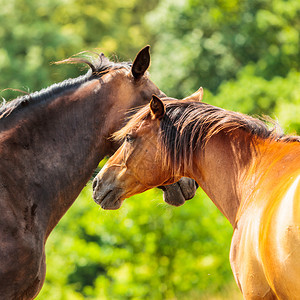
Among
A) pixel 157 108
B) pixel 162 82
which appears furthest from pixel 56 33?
pixel 157 108

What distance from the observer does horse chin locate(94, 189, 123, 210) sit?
13.4 ft

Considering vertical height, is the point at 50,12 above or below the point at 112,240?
below

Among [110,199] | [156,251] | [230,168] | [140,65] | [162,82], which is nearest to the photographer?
[230,168]

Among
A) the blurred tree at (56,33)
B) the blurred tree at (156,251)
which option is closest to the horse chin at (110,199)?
the blurred tree at (156,251)

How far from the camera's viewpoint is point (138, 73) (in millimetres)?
4469

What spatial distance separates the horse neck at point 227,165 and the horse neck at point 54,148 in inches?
38.4

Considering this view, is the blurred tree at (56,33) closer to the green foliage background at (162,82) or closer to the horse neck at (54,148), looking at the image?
the green foliage background at (162,82)

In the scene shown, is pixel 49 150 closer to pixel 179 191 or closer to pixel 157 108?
pixel 157 108

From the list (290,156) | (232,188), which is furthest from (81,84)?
(290,156)

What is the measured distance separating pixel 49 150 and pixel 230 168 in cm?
140

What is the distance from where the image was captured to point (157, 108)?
3.78 m

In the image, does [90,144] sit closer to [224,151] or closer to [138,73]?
[138,73]

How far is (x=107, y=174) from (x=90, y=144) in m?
0.42

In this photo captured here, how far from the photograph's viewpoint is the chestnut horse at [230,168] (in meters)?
3.24
